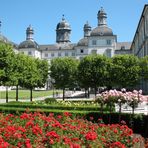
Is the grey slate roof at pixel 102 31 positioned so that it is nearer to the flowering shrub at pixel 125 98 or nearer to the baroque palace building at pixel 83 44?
the baroque palace building at pixel 83 44

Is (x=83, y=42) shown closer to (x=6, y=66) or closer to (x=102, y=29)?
(x=102, y=29)

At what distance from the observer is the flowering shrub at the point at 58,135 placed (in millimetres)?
7988

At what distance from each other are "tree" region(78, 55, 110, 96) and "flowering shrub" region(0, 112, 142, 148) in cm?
2663

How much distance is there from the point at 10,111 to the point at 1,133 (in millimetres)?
9536

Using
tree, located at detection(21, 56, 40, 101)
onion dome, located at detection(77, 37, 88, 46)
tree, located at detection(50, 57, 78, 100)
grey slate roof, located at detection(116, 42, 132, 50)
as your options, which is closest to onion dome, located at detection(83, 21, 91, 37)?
onion dome, located at detection(77, 37, 88, 46)

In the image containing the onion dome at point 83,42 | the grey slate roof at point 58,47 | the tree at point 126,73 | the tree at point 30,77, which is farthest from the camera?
the grey slate roof at point 58,47

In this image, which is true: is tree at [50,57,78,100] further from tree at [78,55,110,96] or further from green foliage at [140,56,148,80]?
green foliage at [140,56,148,80]

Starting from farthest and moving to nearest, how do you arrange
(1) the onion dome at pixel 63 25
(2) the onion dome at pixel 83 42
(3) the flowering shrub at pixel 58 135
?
(1) the onion dome at pixel 63 25 → (2) the onion dome at pixel 83 42 → (3) the flowering shrub at pixel 58 135

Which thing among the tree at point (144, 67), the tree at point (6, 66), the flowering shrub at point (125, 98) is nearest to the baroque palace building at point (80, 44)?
the tree at point (144, 67)

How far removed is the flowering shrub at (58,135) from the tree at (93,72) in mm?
26634

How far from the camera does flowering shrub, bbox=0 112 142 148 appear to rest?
7.99m

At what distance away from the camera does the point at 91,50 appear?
8456 cm

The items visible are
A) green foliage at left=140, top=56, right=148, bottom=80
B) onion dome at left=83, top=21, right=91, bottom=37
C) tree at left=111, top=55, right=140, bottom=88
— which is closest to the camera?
green foliage at left=140, top=56, right=148, bottom=80

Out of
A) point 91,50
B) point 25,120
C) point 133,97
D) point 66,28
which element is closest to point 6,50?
point 133,97
